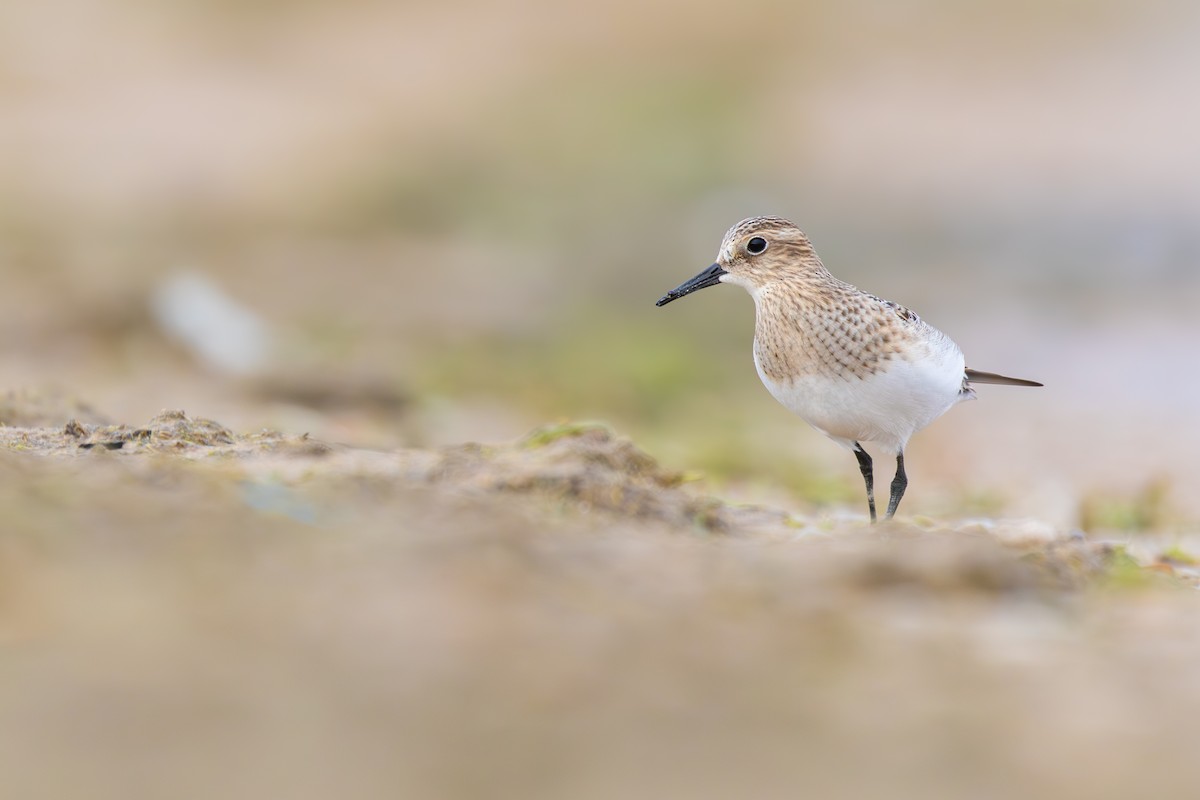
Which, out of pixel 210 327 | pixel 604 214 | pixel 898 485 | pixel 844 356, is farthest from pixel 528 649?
pixel 604 214

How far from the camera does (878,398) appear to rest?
18.8 ft

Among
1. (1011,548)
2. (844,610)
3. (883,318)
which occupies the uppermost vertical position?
(883,318)

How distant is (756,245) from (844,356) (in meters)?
0.90

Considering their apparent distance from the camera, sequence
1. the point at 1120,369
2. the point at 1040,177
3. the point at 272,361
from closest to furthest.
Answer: the point at 272,361, the point at 1120,369, the point at 1040,177

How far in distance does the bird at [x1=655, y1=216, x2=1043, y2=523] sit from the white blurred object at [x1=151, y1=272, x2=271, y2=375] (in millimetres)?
5421

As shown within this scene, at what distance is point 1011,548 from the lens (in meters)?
4.61

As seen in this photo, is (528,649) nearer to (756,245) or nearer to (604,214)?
(756,245)

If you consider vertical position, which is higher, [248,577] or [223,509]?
[223,509]

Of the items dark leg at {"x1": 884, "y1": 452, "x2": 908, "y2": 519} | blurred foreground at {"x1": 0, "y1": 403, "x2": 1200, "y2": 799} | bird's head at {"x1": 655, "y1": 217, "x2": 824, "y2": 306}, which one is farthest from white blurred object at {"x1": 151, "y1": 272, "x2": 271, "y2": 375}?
blurred foreground at {"x1": 0, "y1": 403, "x2": 1200, "y2": 799}

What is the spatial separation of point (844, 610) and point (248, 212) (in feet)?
63.1

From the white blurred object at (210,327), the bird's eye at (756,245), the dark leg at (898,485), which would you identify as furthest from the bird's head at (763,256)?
the white blurred object at (210,327)

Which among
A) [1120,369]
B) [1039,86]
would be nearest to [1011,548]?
[1120,369]

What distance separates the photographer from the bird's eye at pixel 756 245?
6.39 metres

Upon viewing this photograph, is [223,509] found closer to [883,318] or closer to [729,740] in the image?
[729,740]
